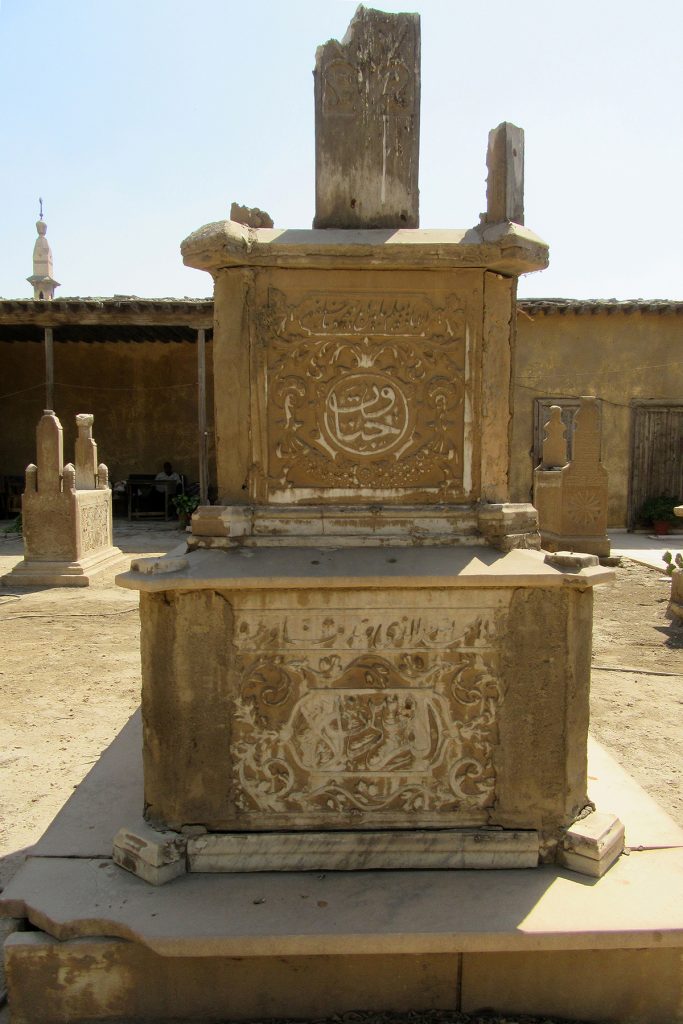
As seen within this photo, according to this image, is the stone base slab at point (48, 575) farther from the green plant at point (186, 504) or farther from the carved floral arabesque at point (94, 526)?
the green plant at point (186, 504)

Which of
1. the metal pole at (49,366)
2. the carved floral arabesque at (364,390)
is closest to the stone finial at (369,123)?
the carved floral arabesque at (364,390)

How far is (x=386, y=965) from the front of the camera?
1.95 meters

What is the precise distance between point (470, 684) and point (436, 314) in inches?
46.2

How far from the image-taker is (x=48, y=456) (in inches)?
329

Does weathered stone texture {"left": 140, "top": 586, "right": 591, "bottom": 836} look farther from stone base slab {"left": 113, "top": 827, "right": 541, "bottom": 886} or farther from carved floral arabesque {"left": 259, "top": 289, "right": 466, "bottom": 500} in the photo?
carved floral arabesque {"left": 259, "top": 289, "right": 466, "bottom": 500}

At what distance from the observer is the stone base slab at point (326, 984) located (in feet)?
6.33

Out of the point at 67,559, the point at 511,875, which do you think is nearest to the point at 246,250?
the point at 511,875

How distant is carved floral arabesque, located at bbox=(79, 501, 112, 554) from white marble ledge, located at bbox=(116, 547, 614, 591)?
22.9ft

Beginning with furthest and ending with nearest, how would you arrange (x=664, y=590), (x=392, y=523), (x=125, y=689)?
(x=664, y=590) → (x=125, y=689) → (x=392, y=523)

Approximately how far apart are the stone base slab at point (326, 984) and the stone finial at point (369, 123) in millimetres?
2269

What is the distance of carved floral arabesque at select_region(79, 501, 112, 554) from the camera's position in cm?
877

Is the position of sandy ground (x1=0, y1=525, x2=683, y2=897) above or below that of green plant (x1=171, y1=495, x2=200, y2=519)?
below

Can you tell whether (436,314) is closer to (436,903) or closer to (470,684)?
(470,684)

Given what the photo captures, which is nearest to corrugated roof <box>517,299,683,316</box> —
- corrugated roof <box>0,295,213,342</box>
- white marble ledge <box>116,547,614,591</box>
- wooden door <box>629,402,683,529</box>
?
wooden door <box>629,402,683,529</box>
